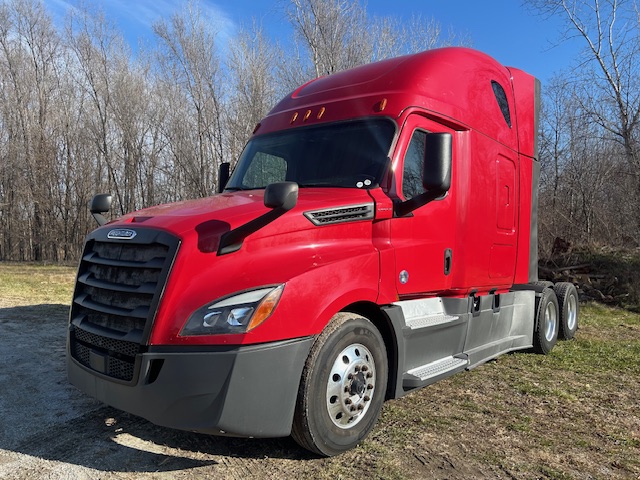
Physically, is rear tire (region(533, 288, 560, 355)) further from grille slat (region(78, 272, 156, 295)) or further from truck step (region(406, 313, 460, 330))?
grille slat (region(78, 272, 156, 295))

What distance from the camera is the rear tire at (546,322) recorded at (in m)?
6.59

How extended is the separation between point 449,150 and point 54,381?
4.61 metres

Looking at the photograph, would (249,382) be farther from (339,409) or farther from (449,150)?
(449,150)

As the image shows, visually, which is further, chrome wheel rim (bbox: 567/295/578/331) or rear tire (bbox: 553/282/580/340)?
chrome wheel rim (bbox: 567/295/578/331)

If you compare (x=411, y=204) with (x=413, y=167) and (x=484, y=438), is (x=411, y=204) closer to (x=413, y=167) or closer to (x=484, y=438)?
(x=413, y=167)

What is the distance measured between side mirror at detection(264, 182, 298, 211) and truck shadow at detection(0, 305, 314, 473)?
180 cm

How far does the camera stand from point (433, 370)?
4188 millimetres

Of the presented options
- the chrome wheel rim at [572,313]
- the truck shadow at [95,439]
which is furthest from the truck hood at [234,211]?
the chrome wheel rim at [572,313]

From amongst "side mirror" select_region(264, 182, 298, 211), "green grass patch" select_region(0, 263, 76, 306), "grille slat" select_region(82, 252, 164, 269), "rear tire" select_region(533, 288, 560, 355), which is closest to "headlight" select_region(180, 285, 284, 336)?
"grille slat" select_region(82, 252, 164, 269)

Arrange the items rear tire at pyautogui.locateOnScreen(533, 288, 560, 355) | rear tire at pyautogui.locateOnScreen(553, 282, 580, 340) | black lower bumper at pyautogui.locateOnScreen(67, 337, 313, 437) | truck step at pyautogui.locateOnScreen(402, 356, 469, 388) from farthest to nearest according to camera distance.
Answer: rear tire at pyautogui.locateOnScreen(553, 282, 580, 340) → rear tire at pyautogui.locateOnScreen(533, 288, 560, 355) → truck step at pyautogui.locateOnScreen(402, 356, 469, 388) → black lower bumper at pyautogui.locateOnScreen(67, 337, 313, 437)

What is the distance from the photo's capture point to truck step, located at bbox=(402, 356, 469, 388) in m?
3.90

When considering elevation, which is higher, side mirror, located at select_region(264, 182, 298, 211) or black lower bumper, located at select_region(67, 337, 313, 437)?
side mirror, located at select_region(264, 182, 298, 211)

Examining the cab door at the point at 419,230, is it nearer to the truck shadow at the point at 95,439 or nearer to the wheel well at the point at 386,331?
the wheel well at the point at 386,331

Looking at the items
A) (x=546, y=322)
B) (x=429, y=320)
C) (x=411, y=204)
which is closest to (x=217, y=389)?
(x=411, y=204)
